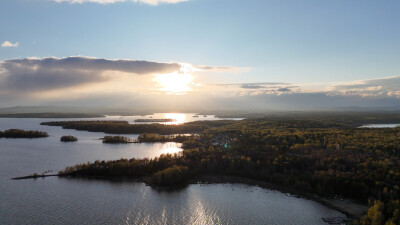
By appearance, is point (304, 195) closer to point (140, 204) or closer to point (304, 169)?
point (304, 169)

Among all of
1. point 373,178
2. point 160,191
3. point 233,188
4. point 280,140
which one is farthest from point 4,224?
point 280,140

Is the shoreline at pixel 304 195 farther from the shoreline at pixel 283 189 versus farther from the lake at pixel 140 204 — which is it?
the lake at pixel 140 204

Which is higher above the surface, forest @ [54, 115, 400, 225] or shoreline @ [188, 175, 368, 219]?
forest @ [54, 115, 400, 225]

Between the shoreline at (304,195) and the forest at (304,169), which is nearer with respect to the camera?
the shoreline at (304,195)

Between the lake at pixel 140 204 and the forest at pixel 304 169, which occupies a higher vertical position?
the forest at pixel 304 169

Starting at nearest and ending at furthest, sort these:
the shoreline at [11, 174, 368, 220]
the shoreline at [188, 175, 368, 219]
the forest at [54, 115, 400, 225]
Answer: the shoreline at [188, 175, 368, 219] < the shoreline at [11, 174, 368, 220] < the forest at [54, 115, 400, 225]

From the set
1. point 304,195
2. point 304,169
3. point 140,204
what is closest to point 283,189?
point 304,195

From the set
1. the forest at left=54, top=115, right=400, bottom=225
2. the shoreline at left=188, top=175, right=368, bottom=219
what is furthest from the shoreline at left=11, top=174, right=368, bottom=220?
the forest at left=54, top=115, right=400, bottom=225

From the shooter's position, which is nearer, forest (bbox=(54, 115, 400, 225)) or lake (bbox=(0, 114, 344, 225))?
lake (bbox=(0, 114, 344, 225))

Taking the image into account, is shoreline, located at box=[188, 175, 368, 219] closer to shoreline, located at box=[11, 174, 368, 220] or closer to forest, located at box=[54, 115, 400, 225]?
shoreline, located at box=[11, 174, 368, 220]

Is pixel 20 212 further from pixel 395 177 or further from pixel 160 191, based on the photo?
pixel 395 177

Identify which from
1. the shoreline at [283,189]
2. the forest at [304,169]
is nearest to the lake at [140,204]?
the shoreline at [283,189]
